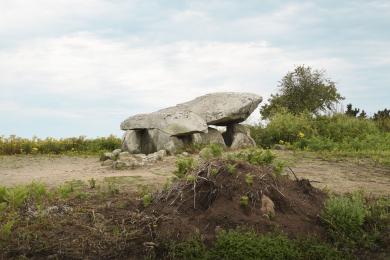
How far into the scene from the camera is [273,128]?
20.6 m

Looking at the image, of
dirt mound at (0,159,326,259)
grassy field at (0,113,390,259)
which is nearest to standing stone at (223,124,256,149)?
grassy field at (0,113,390,259)

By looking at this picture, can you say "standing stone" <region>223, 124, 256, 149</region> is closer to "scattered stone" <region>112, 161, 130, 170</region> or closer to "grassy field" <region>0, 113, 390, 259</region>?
"scattered stone" <region>112, 161, 130, 170</region>

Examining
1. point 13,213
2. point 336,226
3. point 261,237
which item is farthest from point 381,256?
point 13,213

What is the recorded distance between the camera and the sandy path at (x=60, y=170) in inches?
439

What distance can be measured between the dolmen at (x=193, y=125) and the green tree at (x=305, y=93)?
13221mm

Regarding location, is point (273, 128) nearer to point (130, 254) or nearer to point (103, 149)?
point (103, 149)

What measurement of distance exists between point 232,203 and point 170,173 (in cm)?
461

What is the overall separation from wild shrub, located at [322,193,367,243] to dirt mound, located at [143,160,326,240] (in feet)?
0.52

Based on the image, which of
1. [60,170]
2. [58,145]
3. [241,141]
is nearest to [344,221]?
[60,170]

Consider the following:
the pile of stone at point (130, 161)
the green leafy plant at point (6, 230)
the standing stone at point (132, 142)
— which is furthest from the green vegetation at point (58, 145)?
the green leafy plant at point (6, 230)

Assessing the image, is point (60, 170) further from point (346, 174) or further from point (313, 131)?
point (313, 131)

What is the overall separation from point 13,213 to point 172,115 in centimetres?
1057

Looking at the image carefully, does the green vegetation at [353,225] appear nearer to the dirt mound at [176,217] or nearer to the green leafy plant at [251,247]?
the dirt mound at [176,217]

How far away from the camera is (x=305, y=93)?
32.3 metres
